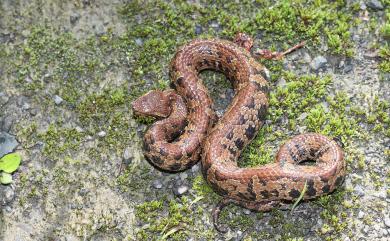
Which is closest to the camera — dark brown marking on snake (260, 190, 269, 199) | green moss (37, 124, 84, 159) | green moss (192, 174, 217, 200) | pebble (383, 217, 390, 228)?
dark brown marking on snake (260, 190, 269, 199)

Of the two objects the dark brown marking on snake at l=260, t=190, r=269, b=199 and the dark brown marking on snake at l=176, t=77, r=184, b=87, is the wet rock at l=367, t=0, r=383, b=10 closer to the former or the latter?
the dark brown marking on snake at l=176, t=77, r=184, b=87

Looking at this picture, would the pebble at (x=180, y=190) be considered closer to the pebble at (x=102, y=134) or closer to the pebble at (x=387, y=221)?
the pebble at (x=102, y=134)

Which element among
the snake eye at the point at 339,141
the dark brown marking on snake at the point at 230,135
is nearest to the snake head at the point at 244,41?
the dark brown marking on snake at the point at 230,135

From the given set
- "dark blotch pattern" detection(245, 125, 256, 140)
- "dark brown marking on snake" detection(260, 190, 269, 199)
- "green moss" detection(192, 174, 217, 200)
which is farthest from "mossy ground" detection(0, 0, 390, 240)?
"dark brown marking on snake" detection(260, 190, 269, 199)

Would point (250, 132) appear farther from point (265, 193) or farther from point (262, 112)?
point (265, 193)

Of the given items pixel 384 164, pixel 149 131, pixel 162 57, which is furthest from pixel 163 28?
pixel 384 164

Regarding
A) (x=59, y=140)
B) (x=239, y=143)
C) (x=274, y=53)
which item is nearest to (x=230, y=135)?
(x=239, y=143)

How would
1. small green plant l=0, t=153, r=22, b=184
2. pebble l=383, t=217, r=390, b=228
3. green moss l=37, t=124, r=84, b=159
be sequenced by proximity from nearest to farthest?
pebble l=383, t=217, r=390, b=228
small green plant l=0, t=153, r=22, b=184
green moss l=37, t=124, r=84, b=159
